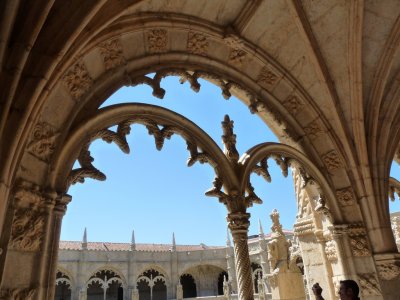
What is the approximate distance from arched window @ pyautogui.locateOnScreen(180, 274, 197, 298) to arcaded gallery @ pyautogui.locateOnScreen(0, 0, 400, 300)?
22810 mm

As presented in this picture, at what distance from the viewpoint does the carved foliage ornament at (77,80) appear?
260 centimetres

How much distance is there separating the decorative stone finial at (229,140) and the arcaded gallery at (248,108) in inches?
0.6

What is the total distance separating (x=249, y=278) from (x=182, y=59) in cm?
223

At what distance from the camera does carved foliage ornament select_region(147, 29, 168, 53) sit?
320 centimetres

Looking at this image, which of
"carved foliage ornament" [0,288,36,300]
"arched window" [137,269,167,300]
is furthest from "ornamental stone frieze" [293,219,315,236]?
"arched window" [137,269,167,300]

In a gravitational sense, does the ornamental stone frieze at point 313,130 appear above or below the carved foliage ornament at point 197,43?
below

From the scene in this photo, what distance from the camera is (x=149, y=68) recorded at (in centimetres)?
329

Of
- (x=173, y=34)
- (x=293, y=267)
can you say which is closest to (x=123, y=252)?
(x=293, y=267)

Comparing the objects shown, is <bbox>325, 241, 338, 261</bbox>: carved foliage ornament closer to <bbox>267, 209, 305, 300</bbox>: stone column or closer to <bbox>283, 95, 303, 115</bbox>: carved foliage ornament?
<bbox>267, 209, 305, 300</bbox>: stone column

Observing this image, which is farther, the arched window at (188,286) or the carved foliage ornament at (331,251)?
the arched window at (188,286)

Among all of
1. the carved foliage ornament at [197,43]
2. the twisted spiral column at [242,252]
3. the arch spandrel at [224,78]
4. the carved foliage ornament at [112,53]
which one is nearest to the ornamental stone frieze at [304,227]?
the arch spandrel at [224,78]

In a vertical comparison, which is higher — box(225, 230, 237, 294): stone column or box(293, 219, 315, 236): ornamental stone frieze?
box(225, 230, 237, 294): stone column

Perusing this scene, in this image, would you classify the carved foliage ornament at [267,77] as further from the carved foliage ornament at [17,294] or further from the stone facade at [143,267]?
the stone facade at [143,267]

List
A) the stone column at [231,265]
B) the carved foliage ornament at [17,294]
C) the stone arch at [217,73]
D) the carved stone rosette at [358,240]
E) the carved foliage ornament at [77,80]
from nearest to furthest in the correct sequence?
the carved foliage ornament at [17,294]
the carved foliage ornament at [77,80]
the stone arch at [217,73]
the carved stone rosette at [358,240]
the stone column at [231,265]
